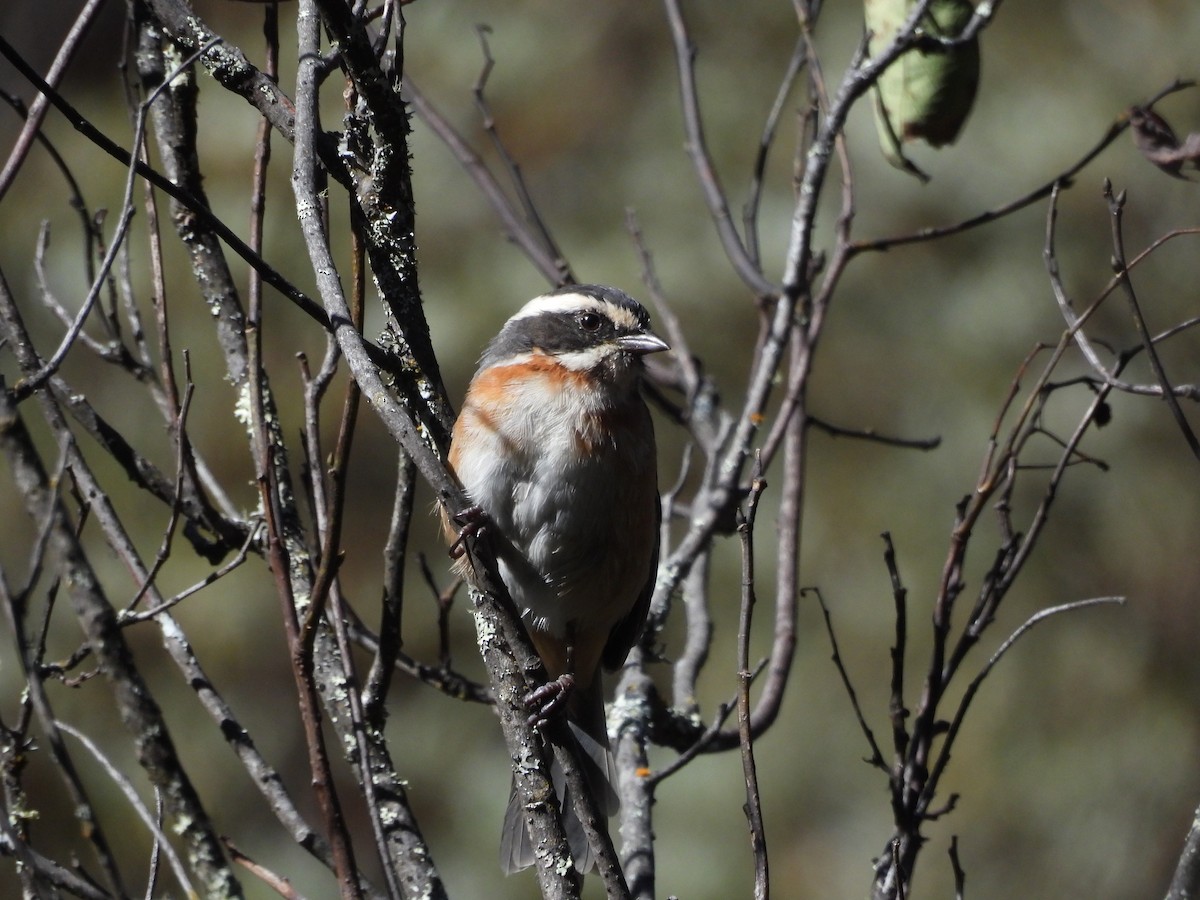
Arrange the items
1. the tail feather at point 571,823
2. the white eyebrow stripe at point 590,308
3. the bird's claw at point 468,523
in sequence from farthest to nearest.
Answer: the white eyebrow stripe at point 590,308 → the tail feather at point 571,823 → the bird's claw at point 468,523

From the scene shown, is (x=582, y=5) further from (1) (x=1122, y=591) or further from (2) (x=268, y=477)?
(2) (x=268, y=477)

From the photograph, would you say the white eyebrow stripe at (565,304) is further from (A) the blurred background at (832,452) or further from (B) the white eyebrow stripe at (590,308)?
(A) the blurred background at (832,452)

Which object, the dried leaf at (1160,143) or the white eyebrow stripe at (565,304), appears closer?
the dried leaf at (1160,143)

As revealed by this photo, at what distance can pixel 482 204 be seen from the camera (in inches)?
387

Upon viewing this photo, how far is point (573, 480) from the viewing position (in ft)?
13.1

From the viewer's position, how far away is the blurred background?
850 centimetres

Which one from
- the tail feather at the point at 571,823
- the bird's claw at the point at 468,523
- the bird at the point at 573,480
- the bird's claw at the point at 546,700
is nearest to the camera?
the bird's claw at the point at 468,523

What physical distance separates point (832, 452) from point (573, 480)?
5.86 meters

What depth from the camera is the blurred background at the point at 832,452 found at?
8500 millimetres

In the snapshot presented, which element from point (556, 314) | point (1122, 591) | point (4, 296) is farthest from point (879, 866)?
point (1122, 591)

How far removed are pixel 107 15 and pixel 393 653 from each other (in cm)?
843

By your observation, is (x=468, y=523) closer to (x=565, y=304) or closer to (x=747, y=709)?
(x=747, y=709)

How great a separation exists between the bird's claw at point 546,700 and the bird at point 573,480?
0.52m

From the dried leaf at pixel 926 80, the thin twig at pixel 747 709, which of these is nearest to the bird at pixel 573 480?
the dried leaf at pixel 926 80
